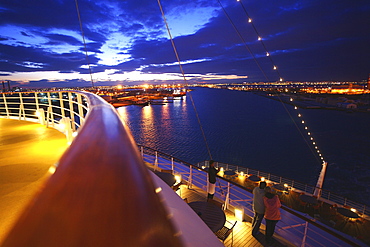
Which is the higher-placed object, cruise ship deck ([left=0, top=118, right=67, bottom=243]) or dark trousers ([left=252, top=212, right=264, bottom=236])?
cruise ship deck ([left=0, top=118, right=67, bottom=243])

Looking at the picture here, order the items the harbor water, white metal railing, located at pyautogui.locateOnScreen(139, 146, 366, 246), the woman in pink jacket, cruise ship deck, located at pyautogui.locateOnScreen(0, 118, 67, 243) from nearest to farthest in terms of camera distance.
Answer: cruise ship deck, located at pyautogui.locateOnScreen(0, 118, 67, 243) < white metal railing, located at pyautogui.locateOnScreen(139, 146, 366, 246) < the woman in pink jacket < the harbor water

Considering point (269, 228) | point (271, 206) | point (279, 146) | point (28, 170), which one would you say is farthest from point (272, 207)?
point (279, 146)

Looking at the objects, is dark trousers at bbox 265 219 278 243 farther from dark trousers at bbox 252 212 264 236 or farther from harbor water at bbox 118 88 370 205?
harbor water at bbox 118 88 370 205

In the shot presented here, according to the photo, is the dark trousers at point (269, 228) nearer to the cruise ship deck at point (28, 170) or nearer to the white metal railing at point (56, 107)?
the cruise ship deck at point (28, 170)

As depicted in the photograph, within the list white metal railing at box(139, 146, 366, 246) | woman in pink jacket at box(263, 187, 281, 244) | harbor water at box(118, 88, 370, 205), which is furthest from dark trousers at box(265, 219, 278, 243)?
harbor water at box(118, 88, 370, 205)

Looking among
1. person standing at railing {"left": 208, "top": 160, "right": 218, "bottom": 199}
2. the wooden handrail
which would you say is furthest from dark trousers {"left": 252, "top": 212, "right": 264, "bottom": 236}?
the wooden handrail

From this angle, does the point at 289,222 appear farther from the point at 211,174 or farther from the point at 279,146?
the point at 279,146

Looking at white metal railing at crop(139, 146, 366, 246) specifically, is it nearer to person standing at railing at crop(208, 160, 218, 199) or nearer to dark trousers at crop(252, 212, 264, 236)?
person standing at railing at crop(208, 160, 218, 199)

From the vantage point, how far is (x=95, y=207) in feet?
0.95

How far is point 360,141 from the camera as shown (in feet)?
76.4

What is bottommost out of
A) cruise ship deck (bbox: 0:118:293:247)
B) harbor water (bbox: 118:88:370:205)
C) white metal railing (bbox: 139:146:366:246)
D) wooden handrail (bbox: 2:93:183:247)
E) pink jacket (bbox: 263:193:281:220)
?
harbor water (bbox: 118:88:370:205)

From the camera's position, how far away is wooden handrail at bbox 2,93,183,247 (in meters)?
0.24

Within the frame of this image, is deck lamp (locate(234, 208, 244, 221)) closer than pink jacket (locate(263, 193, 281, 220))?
No

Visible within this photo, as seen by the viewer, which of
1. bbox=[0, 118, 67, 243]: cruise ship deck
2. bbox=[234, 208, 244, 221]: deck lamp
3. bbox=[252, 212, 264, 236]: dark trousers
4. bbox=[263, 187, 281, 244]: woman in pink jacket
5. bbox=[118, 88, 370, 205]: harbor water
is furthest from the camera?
bbox=[118, 88, 370, 205]: harbor water
